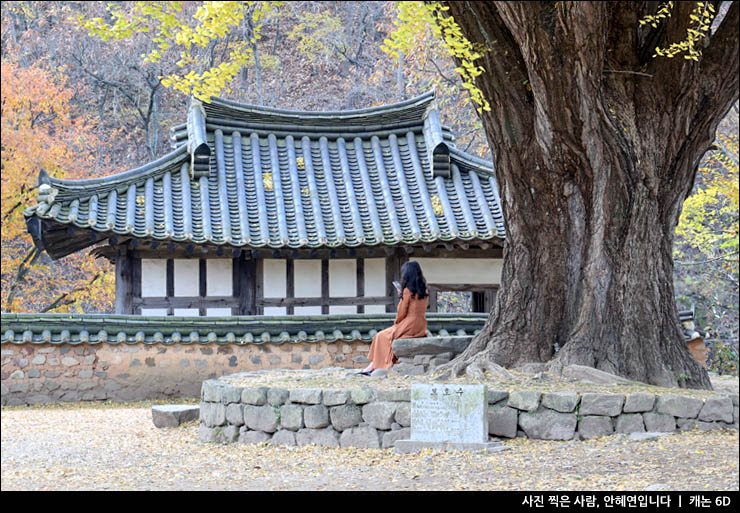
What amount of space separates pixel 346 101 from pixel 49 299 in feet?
45.3

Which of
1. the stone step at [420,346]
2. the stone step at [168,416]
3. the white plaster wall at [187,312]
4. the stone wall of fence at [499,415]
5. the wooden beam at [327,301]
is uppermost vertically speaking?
the wooden beam at [327,301]

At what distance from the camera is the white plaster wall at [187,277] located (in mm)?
15773

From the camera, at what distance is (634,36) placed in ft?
30.9

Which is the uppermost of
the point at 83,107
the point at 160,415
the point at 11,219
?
the point at 83,107

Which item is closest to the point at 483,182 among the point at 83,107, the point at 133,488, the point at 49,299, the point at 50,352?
the point at 50,352

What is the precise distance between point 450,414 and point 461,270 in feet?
28.1

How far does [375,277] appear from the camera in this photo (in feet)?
53.7

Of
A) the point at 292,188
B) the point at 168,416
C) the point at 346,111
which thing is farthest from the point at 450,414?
the point at 346,111

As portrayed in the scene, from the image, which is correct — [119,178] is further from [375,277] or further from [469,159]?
[469,159]

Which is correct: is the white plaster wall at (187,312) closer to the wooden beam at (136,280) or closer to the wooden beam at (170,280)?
the wooden beam at (170,280)

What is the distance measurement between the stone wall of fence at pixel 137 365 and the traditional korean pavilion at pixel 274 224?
168 centimetres

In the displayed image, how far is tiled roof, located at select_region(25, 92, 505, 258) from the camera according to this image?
15.3 m

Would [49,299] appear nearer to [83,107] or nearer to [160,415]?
[83,107]

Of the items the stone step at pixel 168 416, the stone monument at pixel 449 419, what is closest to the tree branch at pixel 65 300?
the stone step at pixel 168 416
